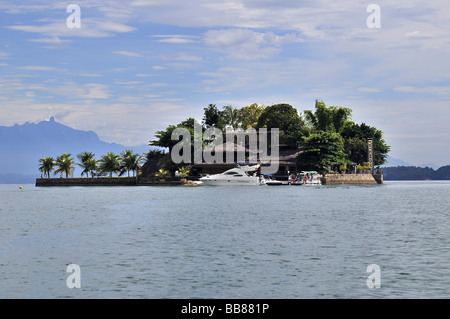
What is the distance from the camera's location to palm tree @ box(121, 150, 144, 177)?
104750mm

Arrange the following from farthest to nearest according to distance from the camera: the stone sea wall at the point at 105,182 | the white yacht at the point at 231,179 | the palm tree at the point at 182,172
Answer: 1. the stone sea wall at the point at 105,182
2. the palm tree at the point at 182,172
3. the white yacht at the point at 231,179

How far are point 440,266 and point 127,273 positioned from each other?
988 centimetres

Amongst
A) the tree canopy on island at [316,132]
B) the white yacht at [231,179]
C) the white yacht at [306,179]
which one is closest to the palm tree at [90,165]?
the tree canopy on island at [316,132]

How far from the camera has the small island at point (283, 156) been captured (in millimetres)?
94062

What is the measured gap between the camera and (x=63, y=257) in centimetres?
1938

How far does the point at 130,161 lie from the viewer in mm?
104750

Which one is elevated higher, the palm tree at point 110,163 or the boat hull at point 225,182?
the palm tree at point 110,163

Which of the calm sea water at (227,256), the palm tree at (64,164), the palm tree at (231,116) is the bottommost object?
the calm sea water at (227,256)

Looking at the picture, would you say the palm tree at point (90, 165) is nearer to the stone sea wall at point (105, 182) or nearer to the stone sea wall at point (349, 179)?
the stone sea wall at point (105, 182)

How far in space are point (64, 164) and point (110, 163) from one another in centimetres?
1120

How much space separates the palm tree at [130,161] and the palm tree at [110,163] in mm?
1195

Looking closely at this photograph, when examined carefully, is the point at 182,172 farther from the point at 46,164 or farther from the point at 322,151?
the point at 46,164

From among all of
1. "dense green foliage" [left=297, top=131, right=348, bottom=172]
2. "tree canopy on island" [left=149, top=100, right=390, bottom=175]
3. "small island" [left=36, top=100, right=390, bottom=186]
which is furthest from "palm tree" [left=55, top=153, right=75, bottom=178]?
"dense green foliage" [left=297, top=131, right=348, bottom=172]
